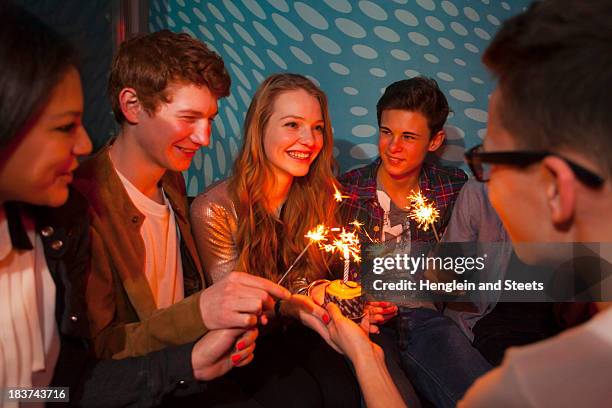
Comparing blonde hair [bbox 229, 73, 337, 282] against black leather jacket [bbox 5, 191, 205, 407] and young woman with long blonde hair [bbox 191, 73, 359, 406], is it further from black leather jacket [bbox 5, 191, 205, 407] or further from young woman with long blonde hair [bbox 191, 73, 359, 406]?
black leather jacket [bbox 5, 191, 205, 407]

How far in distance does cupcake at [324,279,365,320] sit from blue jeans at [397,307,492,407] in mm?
351

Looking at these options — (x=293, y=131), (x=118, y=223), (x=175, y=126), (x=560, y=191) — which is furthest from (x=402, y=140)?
(x=560, y=191)

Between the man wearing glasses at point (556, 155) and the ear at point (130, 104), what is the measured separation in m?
1.18

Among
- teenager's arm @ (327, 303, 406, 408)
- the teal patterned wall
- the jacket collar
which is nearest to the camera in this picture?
teenager's arm @ (327, 303, 406, 408)

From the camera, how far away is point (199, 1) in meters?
2.87

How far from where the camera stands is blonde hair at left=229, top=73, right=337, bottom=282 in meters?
2.12

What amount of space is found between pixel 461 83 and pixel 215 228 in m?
1.51

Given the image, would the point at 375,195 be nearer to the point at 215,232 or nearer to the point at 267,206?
the point at 267,206

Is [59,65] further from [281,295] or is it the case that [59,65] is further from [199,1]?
[199,1]

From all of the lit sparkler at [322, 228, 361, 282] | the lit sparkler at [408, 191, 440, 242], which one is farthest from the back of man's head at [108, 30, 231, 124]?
the lit sparkler at [408, 191, 440, 242]

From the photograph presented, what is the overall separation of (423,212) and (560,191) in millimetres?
1509

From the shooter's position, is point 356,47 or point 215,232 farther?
point 356,47

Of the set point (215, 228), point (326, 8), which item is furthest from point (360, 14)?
point (215, 228)

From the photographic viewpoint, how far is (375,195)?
246 cm
